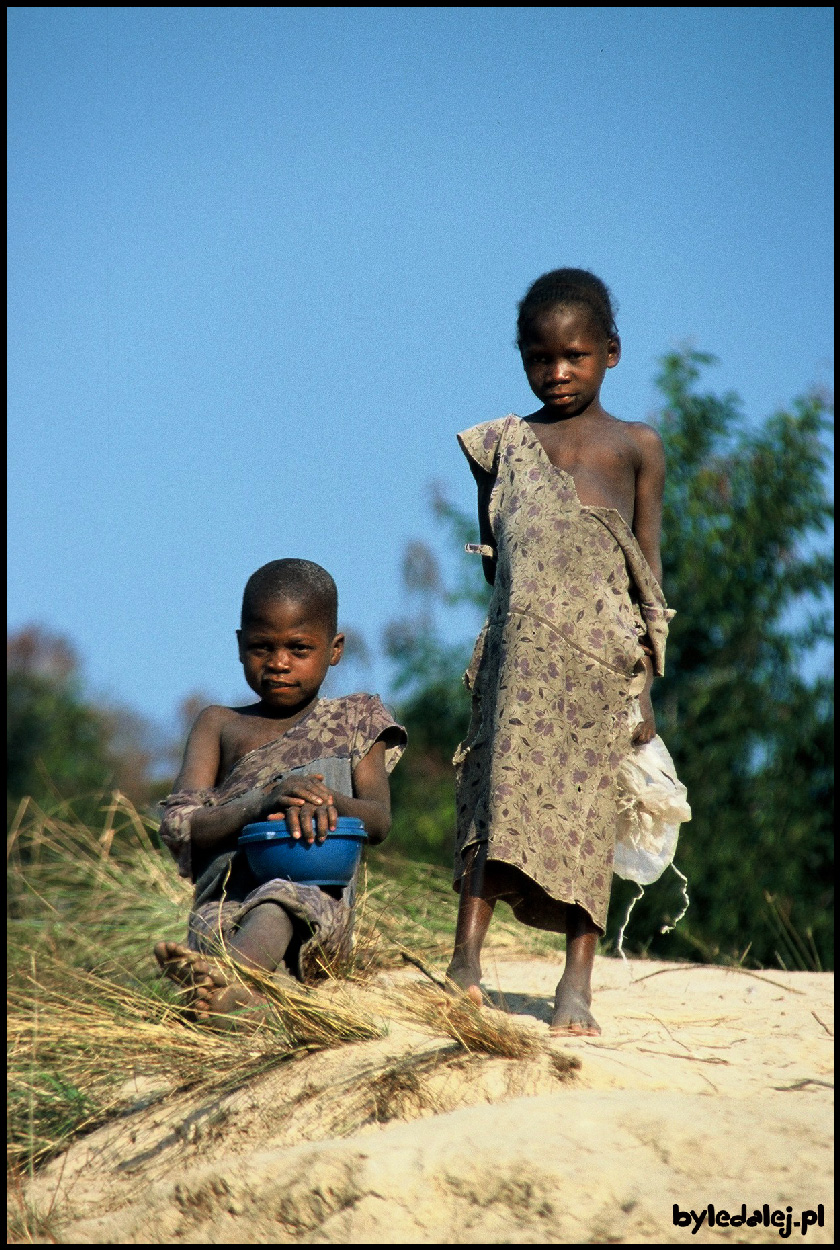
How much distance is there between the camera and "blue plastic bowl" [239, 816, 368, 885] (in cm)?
407

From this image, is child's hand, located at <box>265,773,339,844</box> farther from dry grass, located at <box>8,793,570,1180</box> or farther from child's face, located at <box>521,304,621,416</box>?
child's face, located at <box>521,304,621,416</box>

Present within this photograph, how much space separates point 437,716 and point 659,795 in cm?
828

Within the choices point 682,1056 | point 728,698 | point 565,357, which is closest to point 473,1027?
point 682,1056

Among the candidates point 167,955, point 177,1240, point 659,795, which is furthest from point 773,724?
point 177,1240

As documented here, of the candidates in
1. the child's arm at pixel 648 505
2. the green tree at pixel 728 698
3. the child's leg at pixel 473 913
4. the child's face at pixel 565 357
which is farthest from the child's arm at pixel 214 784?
the green tree at pixel 728 698

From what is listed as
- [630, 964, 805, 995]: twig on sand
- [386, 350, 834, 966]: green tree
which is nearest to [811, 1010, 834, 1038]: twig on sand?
[630, 964, 805, 995]: twig on sand

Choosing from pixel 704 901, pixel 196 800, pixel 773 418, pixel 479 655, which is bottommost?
pixel 704 901

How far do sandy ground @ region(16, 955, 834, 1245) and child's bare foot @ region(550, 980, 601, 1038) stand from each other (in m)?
0.08

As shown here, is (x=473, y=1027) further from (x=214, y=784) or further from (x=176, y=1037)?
(x=214, y=784)

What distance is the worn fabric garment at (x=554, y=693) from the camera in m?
3.99

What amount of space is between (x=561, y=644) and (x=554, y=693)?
0.14 meters

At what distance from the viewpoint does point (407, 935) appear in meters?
5.45

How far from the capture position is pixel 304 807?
13.2 feet

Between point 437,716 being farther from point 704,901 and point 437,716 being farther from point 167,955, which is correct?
point 167,955
